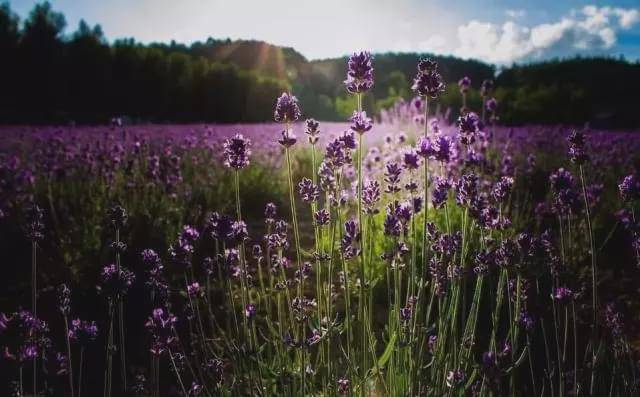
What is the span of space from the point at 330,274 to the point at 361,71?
0.75 m

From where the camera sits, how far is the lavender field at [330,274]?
6.23 feet

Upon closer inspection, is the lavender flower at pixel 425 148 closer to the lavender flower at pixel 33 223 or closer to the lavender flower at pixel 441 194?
the lavender flower at pixel 441 194

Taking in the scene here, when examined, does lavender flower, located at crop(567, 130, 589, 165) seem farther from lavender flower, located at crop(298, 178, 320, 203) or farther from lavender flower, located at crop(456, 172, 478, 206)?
lavender flower, located at crop(298, 178, 320, 203)

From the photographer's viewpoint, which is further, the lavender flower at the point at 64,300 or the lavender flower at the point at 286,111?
the lavender flower at the point at 64,300

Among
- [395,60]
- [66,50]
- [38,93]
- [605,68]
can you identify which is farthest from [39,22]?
[395,60]

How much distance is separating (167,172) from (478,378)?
12.4 feet

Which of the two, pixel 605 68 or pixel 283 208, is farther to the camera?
pixel 605 68

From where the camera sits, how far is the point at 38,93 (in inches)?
1275

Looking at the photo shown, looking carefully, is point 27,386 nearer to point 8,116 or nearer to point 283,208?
point 283,208

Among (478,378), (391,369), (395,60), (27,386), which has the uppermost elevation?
(395,60)

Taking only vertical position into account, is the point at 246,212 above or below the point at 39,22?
below

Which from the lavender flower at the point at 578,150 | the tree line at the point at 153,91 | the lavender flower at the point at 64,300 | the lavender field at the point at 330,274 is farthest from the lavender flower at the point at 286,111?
the tree line at the point at 153,91

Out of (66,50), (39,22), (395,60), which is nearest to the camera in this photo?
(66,50)

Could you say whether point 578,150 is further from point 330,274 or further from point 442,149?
point 330,274
